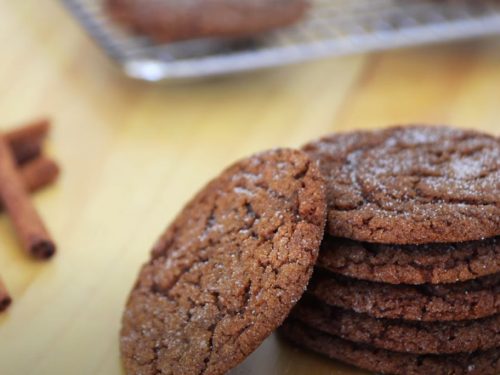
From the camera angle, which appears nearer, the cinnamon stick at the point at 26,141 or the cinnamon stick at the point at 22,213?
the cinnamon stick at the point at 22,213

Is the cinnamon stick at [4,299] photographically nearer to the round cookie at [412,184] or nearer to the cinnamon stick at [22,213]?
the cinnamon stick at [22,213]

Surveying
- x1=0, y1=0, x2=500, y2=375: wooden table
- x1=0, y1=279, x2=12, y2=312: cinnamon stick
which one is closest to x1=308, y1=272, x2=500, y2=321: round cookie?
x1=0, y1=0, x2=500, y2=375: wooden table

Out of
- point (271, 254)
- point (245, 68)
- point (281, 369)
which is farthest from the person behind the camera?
point (245, 68)

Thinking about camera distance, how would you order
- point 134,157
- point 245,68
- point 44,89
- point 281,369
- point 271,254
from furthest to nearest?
point 44,89 < point 245,68 < point 134,157 < point 281,369 < point 271,254

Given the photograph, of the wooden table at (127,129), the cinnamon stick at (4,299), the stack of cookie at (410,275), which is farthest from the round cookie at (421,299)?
the cinnamon stick at (4,299)

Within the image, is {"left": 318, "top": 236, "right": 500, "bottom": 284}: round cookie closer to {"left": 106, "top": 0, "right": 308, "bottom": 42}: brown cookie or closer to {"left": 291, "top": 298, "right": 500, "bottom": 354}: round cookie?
{"left": 291, "top": 298, "right": 500, "bottom": 354}: round cookie

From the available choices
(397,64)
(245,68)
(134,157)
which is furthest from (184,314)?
(397,64)

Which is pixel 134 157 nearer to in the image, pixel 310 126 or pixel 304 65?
pixel 310 126
